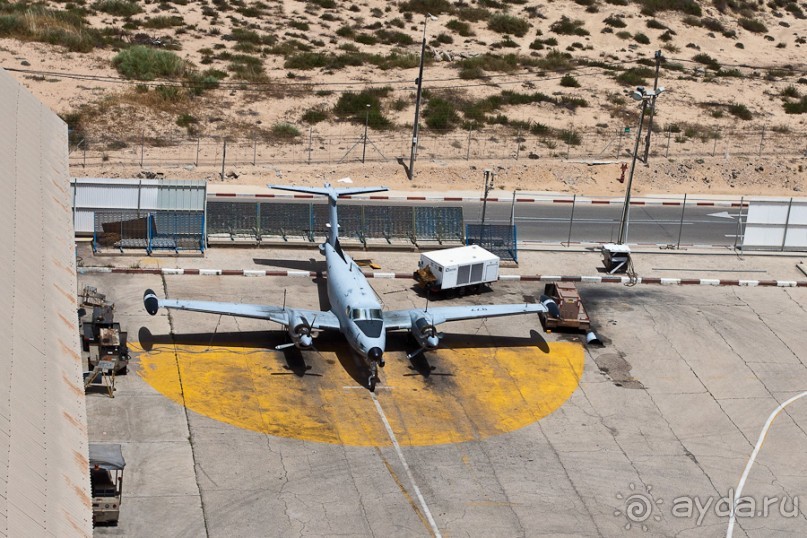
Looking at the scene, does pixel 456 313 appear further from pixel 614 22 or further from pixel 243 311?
pixel 614 22

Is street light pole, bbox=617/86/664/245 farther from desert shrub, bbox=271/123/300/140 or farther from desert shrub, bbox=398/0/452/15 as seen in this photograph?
desert shrub, bbox=398/0/452/15

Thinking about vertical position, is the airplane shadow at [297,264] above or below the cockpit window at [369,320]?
below

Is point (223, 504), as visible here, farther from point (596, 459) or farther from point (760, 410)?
point (760, 410)

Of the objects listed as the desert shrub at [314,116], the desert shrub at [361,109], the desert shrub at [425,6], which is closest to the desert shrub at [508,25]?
the desert shrub at [425,6]

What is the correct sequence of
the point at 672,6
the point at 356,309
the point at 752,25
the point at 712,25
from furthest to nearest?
the point at 752,25 < the point at 672,6 < the point at 712,25 < the point at 356,309

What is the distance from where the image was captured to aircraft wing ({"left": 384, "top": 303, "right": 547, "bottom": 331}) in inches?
1720

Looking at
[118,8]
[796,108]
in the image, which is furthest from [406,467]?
[118,8]

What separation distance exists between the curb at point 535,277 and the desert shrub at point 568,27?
58.0 metres

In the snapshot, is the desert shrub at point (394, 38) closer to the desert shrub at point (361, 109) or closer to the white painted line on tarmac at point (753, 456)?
the desert shrub at point (361, 109)

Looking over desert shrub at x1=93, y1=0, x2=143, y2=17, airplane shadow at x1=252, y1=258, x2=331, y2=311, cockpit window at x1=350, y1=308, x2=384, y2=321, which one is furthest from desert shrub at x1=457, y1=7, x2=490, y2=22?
cockpit window at x1=350, y1=308, x2=384, y2=321

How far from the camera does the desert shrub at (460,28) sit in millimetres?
105375

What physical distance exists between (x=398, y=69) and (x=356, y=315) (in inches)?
2105

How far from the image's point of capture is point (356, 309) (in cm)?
4194

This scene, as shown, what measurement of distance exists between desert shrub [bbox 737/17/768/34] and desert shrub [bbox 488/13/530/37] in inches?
1106
